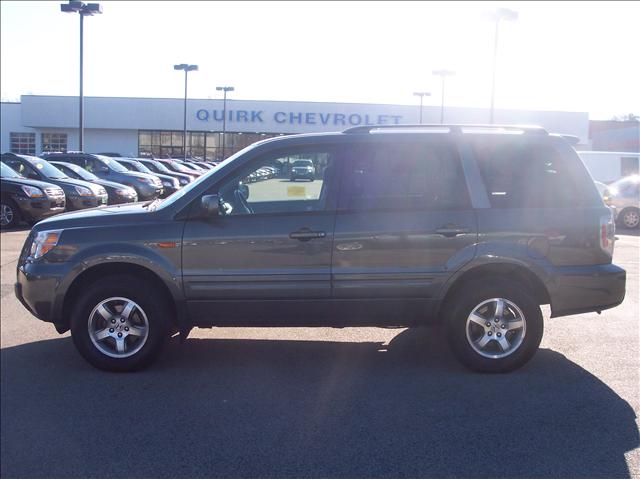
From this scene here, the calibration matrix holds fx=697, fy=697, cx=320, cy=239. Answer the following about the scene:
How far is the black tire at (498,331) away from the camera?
5547 millimetres

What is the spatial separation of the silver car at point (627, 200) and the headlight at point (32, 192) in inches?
557

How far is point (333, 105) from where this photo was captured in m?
57.5

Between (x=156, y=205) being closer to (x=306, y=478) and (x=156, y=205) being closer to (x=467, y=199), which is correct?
(x=467, y=199)

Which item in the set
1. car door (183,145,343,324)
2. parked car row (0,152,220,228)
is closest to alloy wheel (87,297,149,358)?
car door (183,145,343,324)

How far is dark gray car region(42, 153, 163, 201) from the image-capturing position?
22859mm

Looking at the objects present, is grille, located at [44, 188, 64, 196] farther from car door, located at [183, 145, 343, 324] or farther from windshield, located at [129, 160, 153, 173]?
car door, located at [183, 145, 343, 324]

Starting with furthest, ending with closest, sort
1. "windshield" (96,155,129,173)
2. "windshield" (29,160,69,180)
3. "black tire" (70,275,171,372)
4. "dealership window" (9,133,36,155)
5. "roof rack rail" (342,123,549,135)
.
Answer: "dealership window" (9,133,36,155) → "windshield" (96,155,129,173) → "windshield" (29,160,69,180) → "roof rack rail" (342,123,549,135) → "black tire" (70,275,171,372)

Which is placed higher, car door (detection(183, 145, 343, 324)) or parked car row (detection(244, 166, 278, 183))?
parked car row (detection(244, 166, 278, 183))

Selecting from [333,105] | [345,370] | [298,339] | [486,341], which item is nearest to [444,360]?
[486,341]

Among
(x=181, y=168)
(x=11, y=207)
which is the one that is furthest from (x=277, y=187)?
(x=181, y=168)

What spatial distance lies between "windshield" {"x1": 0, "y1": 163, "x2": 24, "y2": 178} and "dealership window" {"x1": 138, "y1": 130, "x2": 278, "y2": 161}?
41326 mm

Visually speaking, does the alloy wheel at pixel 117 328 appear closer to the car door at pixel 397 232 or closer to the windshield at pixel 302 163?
the car door at pixel 397 232

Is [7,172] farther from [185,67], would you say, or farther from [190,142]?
[190,142]

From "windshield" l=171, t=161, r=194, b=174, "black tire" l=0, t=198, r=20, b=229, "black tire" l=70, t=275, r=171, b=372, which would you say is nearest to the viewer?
"black tire" l=70, t=275, r=171, b=372
